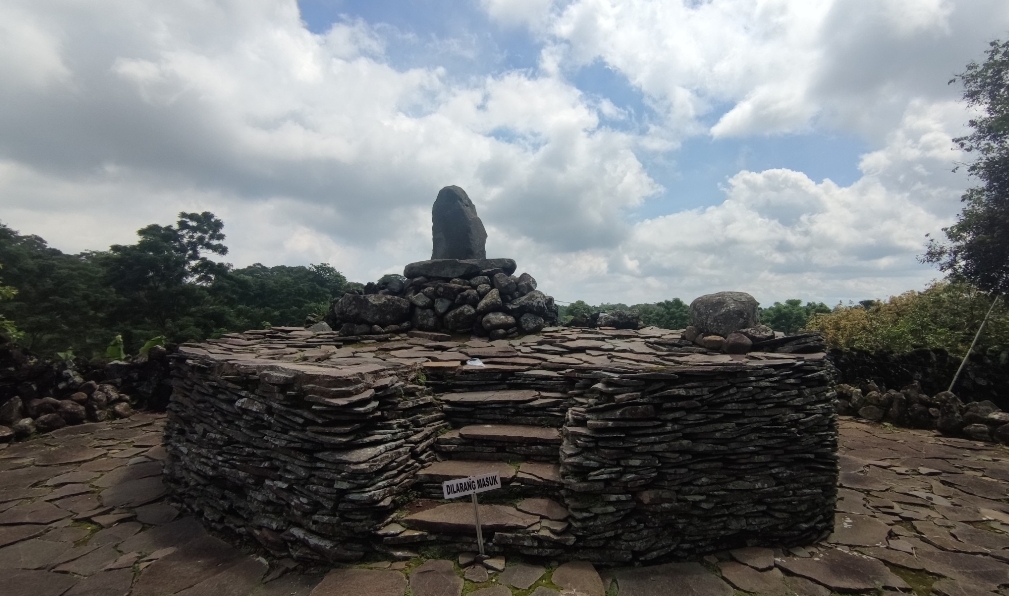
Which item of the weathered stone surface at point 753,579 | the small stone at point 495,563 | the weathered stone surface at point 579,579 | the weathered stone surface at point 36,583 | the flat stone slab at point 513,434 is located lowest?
the weathered stone surface at point 36,583

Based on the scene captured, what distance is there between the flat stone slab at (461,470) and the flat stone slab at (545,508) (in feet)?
1.09

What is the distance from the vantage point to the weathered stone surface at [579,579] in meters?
4.18

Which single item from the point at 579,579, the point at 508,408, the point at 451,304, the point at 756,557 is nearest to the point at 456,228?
the point at 451,304

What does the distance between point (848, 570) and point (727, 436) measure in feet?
5.60

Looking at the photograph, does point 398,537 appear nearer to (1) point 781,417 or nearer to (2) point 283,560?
(2) point 283,560

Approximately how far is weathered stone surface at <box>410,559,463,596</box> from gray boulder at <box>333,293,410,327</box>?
628cm

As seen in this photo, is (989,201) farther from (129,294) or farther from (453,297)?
(129,294)

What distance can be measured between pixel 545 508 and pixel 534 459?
0.78m

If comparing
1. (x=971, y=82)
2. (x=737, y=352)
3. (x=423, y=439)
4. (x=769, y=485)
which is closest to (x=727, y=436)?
(x=769, y=485)

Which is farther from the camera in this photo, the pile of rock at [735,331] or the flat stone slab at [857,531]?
the pile of rock at [735,331]

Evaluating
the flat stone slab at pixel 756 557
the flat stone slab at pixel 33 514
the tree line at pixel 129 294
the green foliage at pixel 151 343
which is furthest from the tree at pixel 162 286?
the flat stone slab at pixel 756 557

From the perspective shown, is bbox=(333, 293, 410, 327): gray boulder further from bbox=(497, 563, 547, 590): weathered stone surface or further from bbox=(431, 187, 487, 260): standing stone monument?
bbox=(497, 563, 547, 590): weathered stone surface

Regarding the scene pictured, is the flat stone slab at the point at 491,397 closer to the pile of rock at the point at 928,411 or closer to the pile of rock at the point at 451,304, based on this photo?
the pile of rock at the point at 451,304

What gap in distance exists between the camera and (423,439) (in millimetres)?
5684
